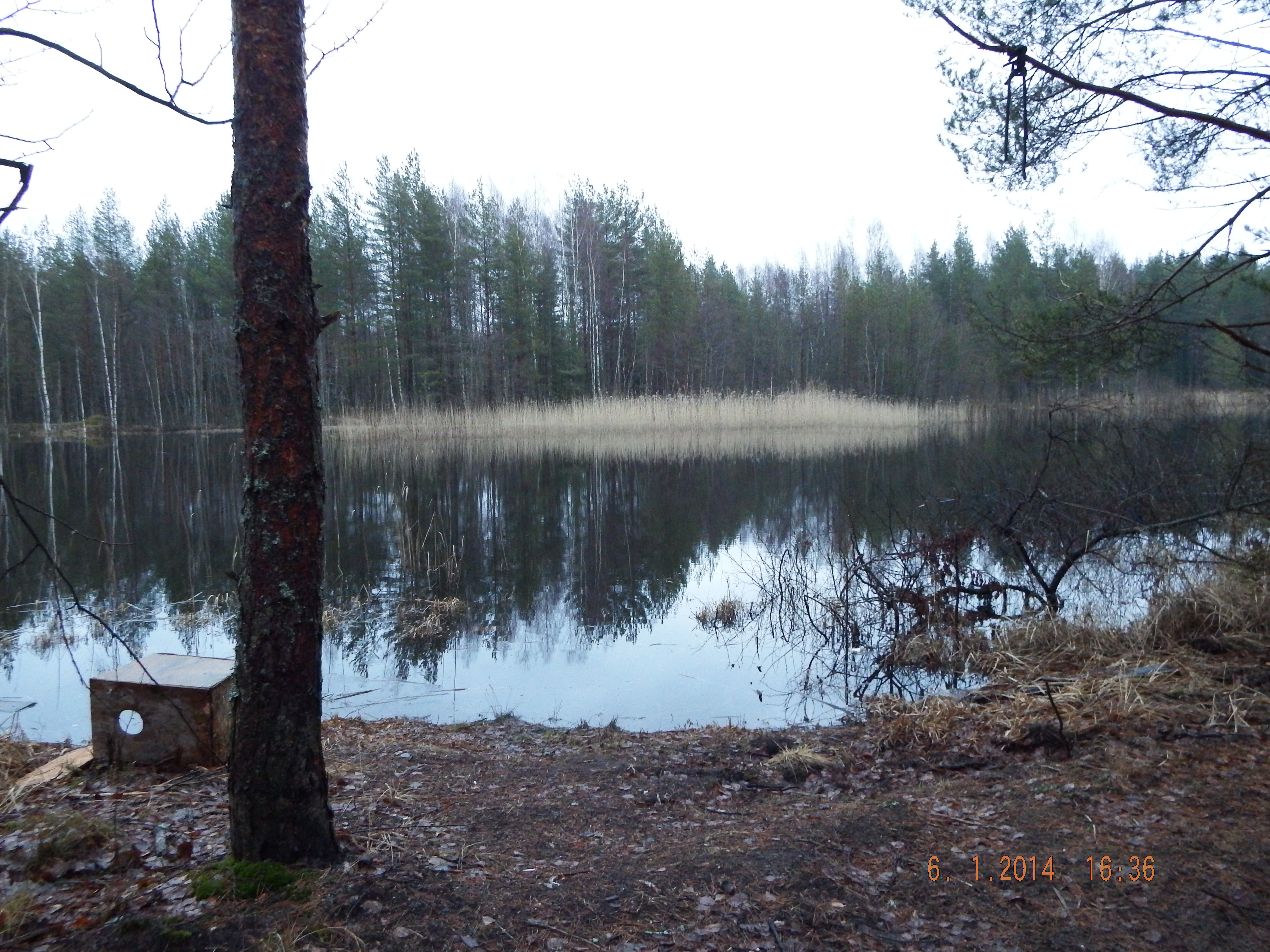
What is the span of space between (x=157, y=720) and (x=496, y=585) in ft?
18.9

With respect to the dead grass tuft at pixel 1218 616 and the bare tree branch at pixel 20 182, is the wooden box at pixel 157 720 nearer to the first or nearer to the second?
the bare tree branch at pixel 20 182

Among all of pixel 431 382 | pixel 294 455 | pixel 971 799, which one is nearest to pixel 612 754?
pixel 971 799

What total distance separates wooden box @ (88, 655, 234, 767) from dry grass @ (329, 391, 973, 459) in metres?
21.9

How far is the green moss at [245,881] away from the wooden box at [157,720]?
4.25 ft

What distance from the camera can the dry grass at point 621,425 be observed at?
2655cm

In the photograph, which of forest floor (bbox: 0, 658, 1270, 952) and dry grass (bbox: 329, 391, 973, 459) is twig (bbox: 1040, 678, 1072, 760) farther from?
dry grass (bbox: 329, 391, 973, 459)

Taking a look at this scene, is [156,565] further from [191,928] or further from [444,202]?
[444,202]

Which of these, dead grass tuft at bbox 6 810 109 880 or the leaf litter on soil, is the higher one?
dead grass tuft at bbox 6 810 109 880

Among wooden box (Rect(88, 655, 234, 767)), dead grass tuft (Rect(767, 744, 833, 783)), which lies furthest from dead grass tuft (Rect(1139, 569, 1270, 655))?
wooden box (Rect(88, 655, 234, 767))

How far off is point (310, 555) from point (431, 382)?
1245 inches

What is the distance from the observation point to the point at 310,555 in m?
2.41

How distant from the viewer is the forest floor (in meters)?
2.24
